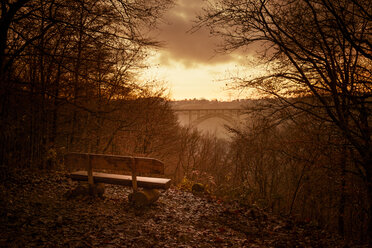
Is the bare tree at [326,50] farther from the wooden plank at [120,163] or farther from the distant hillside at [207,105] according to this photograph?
the distant hillside at [207,105]

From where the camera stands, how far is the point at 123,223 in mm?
4121

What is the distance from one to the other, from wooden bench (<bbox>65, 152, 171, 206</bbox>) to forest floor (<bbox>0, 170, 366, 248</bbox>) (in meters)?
0.32

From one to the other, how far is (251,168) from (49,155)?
9769mm

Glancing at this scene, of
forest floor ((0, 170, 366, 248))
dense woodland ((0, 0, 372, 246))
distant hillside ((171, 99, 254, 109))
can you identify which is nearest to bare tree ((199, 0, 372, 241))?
dense woodland ((0, 0, 372, 246))

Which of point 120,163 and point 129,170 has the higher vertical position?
point 120,163

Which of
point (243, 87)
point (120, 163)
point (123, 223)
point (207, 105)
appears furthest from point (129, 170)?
point (207, 105)

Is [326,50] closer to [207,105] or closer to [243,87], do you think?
[243,87]

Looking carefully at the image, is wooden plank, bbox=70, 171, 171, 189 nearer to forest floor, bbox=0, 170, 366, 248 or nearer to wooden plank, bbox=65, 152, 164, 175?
wooden plank, bbox=65, 152, 164, 175

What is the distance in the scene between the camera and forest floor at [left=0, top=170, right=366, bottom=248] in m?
3.32

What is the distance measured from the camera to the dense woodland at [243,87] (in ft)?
15.2

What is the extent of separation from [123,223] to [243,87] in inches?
157

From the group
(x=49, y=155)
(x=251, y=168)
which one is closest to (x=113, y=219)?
(x=49, y=155)

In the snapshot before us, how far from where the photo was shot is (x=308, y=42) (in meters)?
4.94

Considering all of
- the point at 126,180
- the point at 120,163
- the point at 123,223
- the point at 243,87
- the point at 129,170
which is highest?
the point at 243,87
